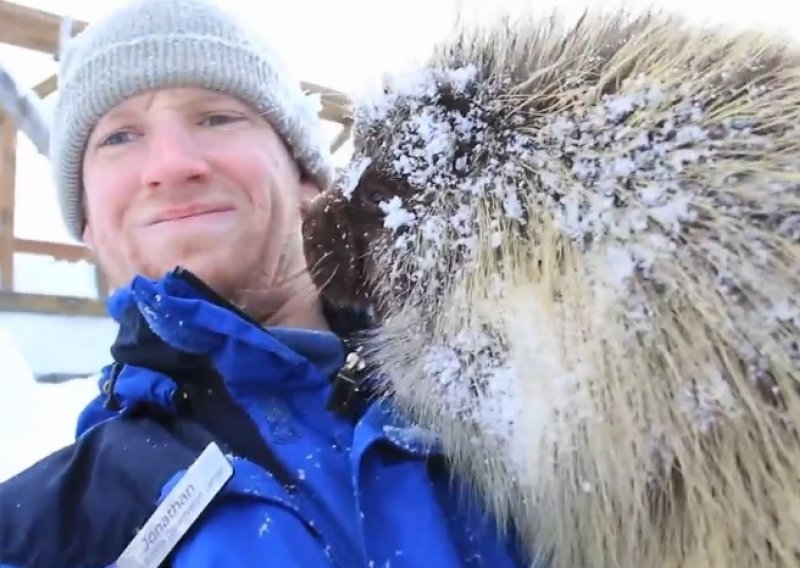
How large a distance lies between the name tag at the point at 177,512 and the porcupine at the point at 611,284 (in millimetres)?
155

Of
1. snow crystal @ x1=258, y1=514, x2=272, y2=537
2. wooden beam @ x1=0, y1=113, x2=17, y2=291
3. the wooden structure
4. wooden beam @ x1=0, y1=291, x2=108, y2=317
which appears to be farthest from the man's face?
wooden beam @ x1=0, y1=291, x2=108, y2=317

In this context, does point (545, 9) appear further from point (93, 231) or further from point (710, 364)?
point (93, 231)

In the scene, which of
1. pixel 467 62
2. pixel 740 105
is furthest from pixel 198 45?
pixel 740 105

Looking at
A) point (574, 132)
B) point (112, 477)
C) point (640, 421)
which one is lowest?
point (112, 477)

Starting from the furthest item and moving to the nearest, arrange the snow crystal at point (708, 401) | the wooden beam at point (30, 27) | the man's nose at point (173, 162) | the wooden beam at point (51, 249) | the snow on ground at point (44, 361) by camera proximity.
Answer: the wooden beam at point (51, 249), the wooden beam at point (30, 27), the snow on ground at point (44, 361), the man's nose at point (173, 162), the snow crystal at point (708, 401)

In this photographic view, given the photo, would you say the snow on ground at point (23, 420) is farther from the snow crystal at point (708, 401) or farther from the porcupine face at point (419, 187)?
the snow crystal at point (708, 401)

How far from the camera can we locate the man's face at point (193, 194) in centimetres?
97

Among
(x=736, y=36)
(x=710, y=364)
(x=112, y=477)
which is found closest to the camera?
(x=710, y=364)

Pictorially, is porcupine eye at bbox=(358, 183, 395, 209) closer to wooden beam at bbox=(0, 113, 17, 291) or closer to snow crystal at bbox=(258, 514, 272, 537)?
snow crystal at bbox=(258, 514, 272, 537)

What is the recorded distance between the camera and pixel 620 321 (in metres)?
0.57

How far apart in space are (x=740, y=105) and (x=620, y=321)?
16 cm

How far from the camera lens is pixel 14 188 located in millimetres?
3477

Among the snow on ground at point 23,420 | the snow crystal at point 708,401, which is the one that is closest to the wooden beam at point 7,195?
the snow on ground at point 23,420

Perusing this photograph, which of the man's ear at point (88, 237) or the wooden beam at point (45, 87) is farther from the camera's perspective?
the wooden beam at point (45, 87)
